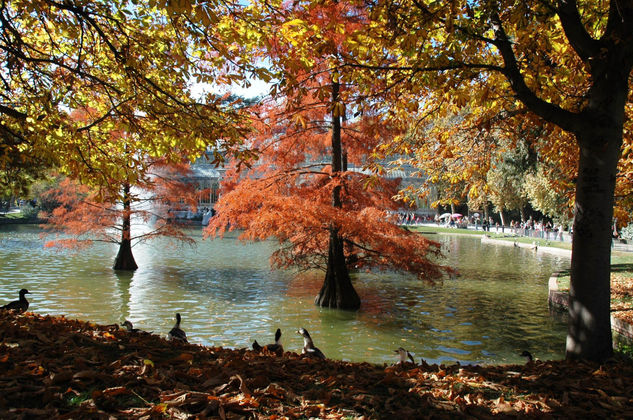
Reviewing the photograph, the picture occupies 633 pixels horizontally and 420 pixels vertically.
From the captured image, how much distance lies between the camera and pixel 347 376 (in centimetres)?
467

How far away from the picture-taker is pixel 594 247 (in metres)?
5.60

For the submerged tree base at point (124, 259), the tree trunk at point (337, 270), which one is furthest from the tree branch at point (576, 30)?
the submerged tree base at point (124, 259)

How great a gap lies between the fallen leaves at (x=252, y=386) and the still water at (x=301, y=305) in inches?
170

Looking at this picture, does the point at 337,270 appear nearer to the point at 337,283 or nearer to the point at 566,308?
the point at 337,283

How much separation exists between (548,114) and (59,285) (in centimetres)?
1553

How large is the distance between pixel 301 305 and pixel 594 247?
30.7ft

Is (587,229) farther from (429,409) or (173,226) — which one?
(173,226)

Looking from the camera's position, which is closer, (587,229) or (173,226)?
(587,229)

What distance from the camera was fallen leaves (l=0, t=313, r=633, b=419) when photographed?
3.50 meters

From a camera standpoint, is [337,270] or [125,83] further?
[337,270]

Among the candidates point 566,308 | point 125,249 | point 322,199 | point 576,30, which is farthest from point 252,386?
point 125,249

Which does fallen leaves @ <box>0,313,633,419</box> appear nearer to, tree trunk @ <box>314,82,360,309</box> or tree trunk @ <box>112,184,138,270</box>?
tree trunk @ <box>314,82,360,309</box>

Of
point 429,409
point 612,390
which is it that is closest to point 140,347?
point 429,409

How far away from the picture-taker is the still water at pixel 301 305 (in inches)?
400
